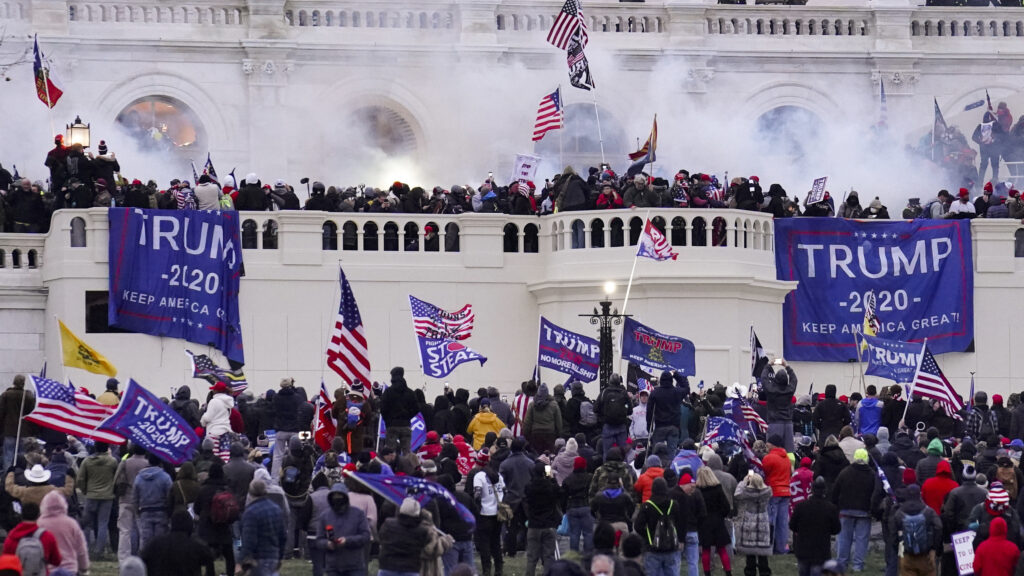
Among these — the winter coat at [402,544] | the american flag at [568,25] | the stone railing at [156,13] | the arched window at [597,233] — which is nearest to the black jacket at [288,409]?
the winter coat at [402,544]

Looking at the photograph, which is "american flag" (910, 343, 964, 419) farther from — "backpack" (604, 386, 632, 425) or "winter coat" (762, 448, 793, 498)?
"winter coat" (762, 448, 793, 498)

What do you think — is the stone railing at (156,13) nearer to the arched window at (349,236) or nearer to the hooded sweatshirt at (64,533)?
the arched window at (349,236)

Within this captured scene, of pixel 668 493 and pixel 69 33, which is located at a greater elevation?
pixel 69 33

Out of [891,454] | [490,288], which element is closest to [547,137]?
[490,288]

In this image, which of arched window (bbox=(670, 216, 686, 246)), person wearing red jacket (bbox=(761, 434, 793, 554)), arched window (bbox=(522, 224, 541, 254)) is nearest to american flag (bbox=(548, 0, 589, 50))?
arched window (bbox=(522, 224, 541, 254))

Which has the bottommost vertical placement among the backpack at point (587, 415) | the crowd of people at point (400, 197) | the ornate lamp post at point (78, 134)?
the backpack at point (587, 415)

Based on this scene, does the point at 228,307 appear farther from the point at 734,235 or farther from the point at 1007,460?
the point at 1007,460

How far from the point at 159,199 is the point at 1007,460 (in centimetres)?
1648

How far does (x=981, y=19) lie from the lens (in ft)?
169

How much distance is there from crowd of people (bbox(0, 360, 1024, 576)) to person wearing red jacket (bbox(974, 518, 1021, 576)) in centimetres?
2

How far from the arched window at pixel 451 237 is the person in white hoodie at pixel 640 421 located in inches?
316

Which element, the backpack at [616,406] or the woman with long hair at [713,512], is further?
the backpack at [616,406]

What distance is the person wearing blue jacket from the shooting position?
24062 millimetres

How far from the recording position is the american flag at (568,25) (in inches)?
1743
